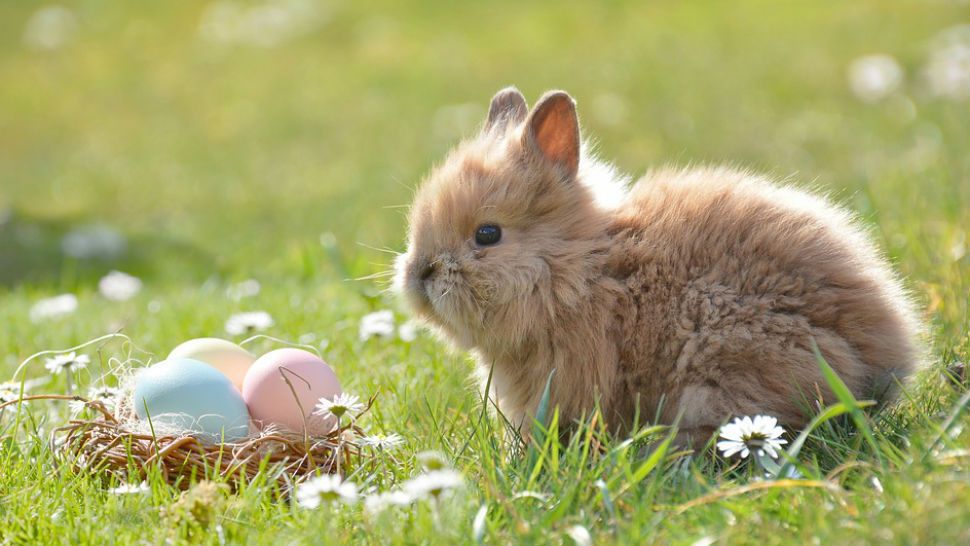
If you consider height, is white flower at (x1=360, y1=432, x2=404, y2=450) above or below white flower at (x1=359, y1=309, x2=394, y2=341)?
below

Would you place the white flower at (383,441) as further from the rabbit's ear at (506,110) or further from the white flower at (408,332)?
the rabbit's ear at (506,110)

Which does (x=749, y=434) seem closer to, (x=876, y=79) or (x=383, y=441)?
(x=383, y=441)

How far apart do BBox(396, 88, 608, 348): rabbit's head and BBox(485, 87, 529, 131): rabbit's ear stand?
0.87 ft

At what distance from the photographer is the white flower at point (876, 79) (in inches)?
352

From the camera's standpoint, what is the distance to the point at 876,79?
29.6 feet

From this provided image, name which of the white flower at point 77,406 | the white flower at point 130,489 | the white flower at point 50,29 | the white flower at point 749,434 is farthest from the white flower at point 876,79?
the white flower at point 50,29

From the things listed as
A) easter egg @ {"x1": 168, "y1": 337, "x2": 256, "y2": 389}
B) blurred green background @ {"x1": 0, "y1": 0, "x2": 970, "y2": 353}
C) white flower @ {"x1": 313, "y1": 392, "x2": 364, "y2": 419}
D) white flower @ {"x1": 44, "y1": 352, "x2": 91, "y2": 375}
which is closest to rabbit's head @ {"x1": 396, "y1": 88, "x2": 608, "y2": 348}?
white flower @ {"x1": 313, "y1": 392, "x2": 364, "y2": 419}

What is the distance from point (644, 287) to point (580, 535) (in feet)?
3.05

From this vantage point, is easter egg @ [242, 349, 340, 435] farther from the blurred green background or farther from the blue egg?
the blurred green background

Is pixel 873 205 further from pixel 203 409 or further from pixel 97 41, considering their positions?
pixel 97 41

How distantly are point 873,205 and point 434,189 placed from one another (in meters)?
2.36

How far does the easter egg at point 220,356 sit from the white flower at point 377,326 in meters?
0.58

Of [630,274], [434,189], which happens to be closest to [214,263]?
[434,189]

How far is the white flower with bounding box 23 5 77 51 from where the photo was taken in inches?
585
